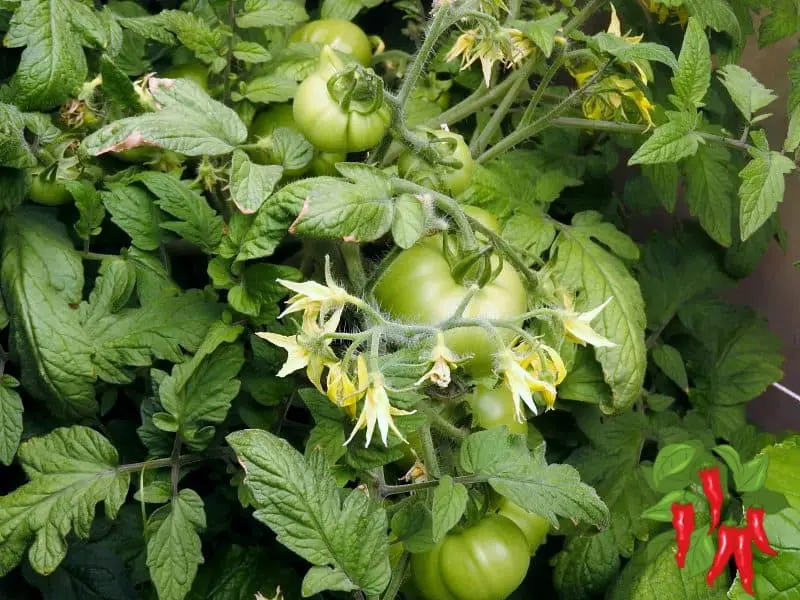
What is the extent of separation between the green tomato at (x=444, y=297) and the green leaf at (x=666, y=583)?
0.23 meters

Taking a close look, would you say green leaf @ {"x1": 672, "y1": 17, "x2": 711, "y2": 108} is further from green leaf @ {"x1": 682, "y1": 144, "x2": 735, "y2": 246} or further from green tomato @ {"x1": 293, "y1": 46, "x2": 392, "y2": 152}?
green tomato @ {"x1": 293, "y1": 46, "x2": 392, "y2": 152}

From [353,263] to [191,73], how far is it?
28 cm

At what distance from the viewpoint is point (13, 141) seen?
66 cm

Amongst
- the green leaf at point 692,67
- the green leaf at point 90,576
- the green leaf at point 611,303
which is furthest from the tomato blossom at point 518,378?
the green leaf at point 90,576

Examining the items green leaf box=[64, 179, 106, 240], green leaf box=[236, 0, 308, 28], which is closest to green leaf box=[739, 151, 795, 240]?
green leaf box=[236, 0, 308, 28]

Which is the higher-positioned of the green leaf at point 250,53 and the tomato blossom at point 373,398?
the green leaf at point 250,53

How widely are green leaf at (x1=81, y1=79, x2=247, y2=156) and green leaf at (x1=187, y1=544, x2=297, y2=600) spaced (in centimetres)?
36

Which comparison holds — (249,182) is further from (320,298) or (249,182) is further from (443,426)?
(443,426)

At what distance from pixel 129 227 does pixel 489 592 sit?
419mm

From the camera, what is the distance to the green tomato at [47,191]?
71 cm

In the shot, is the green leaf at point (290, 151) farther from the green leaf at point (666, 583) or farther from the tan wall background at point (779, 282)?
the tan wall background at point (779, 282)

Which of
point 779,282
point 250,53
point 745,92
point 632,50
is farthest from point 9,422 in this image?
point 779,282

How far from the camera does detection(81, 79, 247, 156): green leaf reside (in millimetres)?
622

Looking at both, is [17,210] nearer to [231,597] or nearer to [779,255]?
[231,597]
